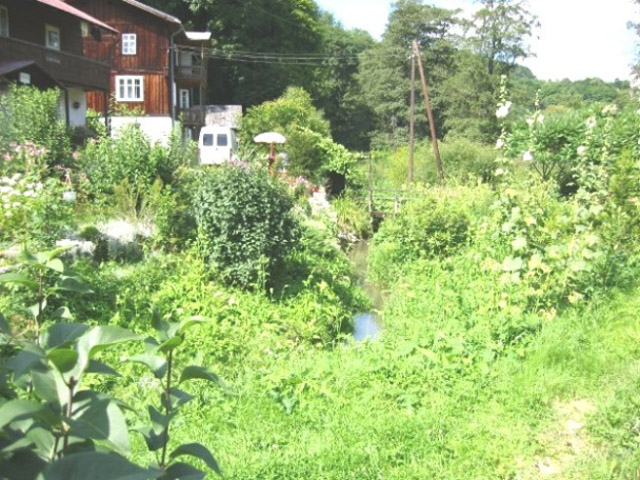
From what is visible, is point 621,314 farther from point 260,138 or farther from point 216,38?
point 216,38

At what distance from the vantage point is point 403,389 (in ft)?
17.1

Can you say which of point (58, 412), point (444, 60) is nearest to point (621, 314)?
point (58, 412)

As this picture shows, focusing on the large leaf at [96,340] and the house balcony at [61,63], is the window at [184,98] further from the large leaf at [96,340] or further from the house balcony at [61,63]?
the large leaf at [96,340]

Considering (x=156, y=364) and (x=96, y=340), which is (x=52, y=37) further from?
(x=96, y=340)

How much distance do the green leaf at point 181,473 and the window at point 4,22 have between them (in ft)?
72.0

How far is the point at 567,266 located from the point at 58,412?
5844 mm

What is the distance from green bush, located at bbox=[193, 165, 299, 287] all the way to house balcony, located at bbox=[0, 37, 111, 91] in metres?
13.2

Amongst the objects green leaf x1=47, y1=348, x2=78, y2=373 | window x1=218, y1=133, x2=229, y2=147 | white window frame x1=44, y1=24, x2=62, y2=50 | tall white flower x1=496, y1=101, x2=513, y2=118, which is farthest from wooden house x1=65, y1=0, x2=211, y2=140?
green leaf x1=47, y1=348, x2=78, y2=373

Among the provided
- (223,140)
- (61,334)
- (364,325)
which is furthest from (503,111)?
(223,140)

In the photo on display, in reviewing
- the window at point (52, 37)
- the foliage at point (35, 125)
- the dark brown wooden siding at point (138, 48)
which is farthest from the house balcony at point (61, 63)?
the foliage at point (35, 125)

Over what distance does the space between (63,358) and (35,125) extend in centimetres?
1181

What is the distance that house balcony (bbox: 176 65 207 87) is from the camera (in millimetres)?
34062

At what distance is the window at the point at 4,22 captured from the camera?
65.2 ft

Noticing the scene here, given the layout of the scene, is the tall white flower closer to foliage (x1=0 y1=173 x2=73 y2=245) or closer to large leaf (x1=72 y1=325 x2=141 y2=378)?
foliage (x1=0 y1=173 x2=73 y2=245)
